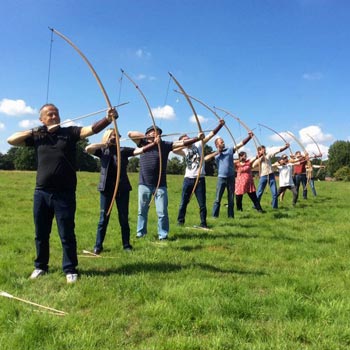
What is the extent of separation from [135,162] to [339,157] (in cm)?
5087

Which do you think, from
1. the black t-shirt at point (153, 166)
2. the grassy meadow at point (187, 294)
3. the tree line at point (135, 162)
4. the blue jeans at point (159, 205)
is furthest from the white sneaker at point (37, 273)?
A: the tree line at point (135, 162)

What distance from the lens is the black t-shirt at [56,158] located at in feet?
14.8

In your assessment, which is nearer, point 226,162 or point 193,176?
point 193,176

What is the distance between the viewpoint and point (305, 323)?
3.40m

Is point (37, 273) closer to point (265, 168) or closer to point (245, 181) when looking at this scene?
point (245, 181)

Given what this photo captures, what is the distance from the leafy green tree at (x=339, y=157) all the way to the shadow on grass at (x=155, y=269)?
95.0 meters

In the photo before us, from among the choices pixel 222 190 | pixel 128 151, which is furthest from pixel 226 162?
pixel 128 151

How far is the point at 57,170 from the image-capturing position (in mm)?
4500

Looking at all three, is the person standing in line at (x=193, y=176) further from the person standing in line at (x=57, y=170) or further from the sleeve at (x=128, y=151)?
the person standing in line at (x=57, y=170)

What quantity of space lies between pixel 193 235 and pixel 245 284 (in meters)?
2.90

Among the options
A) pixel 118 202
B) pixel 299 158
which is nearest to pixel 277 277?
pixel 118 202

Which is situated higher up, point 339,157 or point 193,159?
point 339,157

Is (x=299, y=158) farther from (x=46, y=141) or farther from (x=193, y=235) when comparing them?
(x=46, y=141)

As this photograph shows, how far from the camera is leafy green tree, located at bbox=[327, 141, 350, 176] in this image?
93.9 metres
